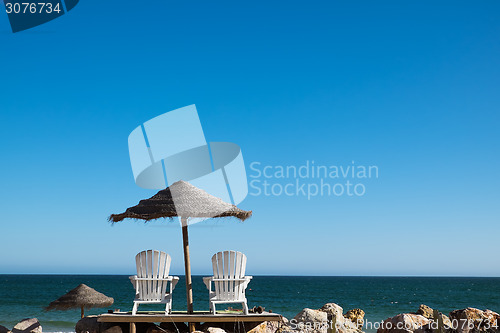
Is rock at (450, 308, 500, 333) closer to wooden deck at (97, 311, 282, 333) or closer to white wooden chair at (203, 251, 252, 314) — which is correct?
wooden deck at (97, 311, 282, 333)

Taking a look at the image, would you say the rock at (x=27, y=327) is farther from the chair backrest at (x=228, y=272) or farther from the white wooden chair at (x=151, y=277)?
the chair backrest at (x=228, y=272)

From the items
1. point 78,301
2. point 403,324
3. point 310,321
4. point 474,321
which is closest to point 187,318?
point 310,321

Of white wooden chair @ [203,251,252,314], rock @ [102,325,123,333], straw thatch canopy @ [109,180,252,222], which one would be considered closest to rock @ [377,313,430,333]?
white wooden chair @ [203,251,252,314]

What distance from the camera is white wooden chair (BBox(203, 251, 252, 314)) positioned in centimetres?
715

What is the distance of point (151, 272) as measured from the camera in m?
7.13

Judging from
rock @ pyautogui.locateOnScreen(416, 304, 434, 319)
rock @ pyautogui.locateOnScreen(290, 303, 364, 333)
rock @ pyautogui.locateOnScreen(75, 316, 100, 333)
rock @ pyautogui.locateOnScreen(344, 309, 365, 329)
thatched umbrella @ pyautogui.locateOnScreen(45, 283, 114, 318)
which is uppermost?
thatched umbrella @ pyautogui.locateOnScreen(45, 283, 114, 318)

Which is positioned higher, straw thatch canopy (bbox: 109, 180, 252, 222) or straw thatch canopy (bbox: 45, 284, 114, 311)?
straw thatch canopy (bbox: 109, 180, 252, 222)

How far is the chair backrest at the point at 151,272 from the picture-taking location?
7094mm

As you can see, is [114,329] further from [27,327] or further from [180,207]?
[27,327]

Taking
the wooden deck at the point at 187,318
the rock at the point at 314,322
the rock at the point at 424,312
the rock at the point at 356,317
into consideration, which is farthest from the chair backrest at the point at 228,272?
the rock at the point at 424,312

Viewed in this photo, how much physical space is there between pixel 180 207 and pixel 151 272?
0.95 m

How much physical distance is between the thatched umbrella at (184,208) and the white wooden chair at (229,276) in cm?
40

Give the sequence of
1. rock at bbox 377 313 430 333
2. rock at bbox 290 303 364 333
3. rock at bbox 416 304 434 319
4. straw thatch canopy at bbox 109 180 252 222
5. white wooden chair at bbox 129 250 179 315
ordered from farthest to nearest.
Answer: rock at bbox 416 304 434 319 → rock at bbox 290 303 364 333 → straw thatch canopy at bbox 109 180 252 222 → white wooden chair at bbox 129 250 179 315 → rock at bbox 377 313 430 333

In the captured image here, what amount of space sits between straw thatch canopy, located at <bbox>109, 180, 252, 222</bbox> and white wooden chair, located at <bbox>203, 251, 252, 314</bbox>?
0.57 m
